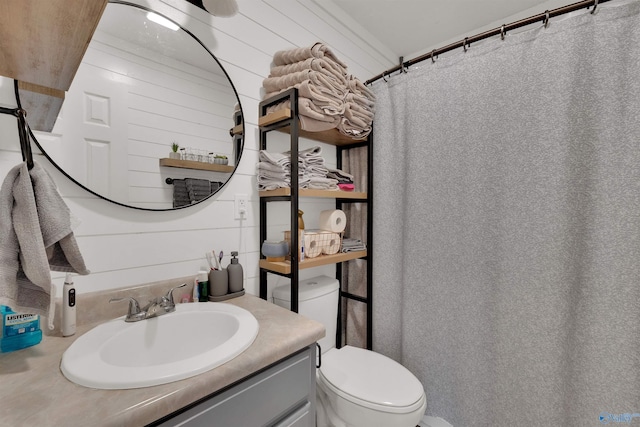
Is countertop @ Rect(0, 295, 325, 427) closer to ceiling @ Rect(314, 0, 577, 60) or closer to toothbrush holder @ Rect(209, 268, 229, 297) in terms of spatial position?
toothbrush holder @ Rect(209, 268, 229, 297)

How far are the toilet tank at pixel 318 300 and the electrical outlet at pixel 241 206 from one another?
1.36ft

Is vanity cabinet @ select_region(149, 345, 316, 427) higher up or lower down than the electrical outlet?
lower down

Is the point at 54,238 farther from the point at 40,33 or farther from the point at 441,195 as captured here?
the point at 441,195

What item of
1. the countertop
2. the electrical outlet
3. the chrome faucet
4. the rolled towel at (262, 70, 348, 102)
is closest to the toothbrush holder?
the chrome faucet

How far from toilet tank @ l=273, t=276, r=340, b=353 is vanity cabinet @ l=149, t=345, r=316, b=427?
0.45 metres

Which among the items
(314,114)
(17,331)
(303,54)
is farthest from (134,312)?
(303,54)

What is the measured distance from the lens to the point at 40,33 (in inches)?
19.1

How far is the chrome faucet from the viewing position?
2.92ft

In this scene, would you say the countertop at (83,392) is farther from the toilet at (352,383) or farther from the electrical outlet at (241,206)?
the electrical outlet at (241,206)

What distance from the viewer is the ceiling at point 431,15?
5.50 feet

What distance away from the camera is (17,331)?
28.1 inches

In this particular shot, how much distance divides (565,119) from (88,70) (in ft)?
5.72

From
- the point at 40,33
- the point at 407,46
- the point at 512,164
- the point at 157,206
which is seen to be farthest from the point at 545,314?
the point at 407,46

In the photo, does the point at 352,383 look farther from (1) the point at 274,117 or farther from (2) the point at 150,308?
(1) the point at 274,117
